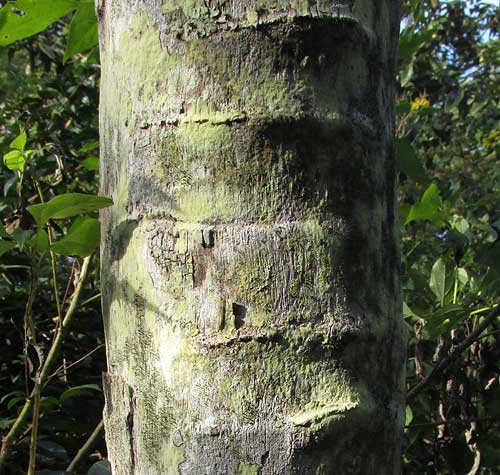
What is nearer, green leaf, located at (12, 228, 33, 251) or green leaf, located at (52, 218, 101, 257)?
green leaf, located at (52, 218, 101, 257)

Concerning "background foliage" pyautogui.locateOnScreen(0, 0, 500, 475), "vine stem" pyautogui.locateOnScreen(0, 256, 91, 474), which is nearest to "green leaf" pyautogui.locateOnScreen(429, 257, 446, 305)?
"background foliage" pyautogui.locateOnScreen(0, 0, 500, 475)

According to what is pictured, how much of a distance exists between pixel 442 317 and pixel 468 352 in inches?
23.2

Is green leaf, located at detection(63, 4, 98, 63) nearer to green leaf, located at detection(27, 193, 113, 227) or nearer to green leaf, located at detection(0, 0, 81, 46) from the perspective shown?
green leaf, located at detection(0, 0, 81, 46)

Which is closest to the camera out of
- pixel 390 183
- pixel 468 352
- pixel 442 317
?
pixel 390 183

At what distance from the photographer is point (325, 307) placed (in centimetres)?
60

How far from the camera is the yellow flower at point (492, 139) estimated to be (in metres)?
4.58

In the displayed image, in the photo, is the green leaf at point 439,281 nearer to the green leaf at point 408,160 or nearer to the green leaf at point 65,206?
the green leaf at point 408,160

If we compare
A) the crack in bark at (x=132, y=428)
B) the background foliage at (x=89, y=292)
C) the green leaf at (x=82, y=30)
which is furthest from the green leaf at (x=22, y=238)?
the crack in bark at (x=132, y=428)

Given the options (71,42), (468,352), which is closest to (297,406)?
(71,42)

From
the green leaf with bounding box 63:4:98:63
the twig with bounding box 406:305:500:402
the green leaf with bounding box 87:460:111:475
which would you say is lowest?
the green leaf with bounding box 87:460:111:475

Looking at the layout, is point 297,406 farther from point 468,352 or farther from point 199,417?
point 468,352

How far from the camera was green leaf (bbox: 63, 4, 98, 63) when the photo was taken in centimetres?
97

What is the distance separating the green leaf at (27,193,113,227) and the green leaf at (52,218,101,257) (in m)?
0.04

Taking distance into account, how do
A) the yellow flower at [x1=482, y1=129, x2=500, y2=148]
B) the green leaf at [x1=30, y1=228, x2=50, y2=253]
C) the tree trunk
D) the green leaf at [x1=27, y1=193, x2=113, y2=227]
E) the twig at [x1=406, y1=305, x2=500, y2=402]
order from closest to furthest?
1. the tree trunk
2. the green leaf at [x1=27, y1=193, x2=113, y2=227]
3. the green leaf at [x1=30, y1=228, x2=50, y2=253]
4. the twig at [x1=406, y1=305, x2=500, y2=402]
5. the yellow flower at [x1=482, y1=129, x2=500, y2=148]
